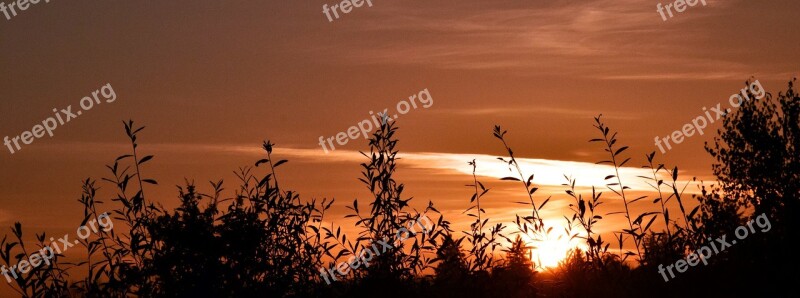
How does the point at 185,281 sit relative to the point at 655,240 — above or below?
above

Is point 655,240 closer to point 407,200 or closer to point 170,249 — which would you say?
point 407,200

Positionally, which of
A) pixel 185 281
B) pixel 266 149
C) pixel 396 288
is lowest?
pixel 396 288

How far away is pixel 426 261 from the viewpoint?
39.5 ft

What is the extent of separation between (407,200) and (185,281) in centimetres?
327

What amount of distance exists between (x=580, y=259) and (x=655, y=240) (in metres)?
1.09

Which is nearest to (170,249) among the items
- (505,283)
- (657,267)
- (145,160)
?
(145,160)

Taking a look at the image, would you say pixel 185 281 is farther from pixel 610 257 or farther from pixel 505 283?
pixel 610 257

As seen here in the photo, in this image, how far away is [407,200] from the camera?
1212cm

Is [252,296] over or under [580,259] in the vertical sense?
over

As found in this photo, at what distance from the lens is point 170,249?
12078 millimetres

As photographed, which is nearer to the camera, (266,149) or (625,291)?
(625,291)

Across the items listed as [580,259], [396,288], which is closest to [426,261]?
[396,288]

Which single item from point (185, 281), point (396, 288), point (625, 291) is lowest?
point (625, 291)

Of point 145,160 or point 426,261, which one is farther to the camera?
point 426,261
